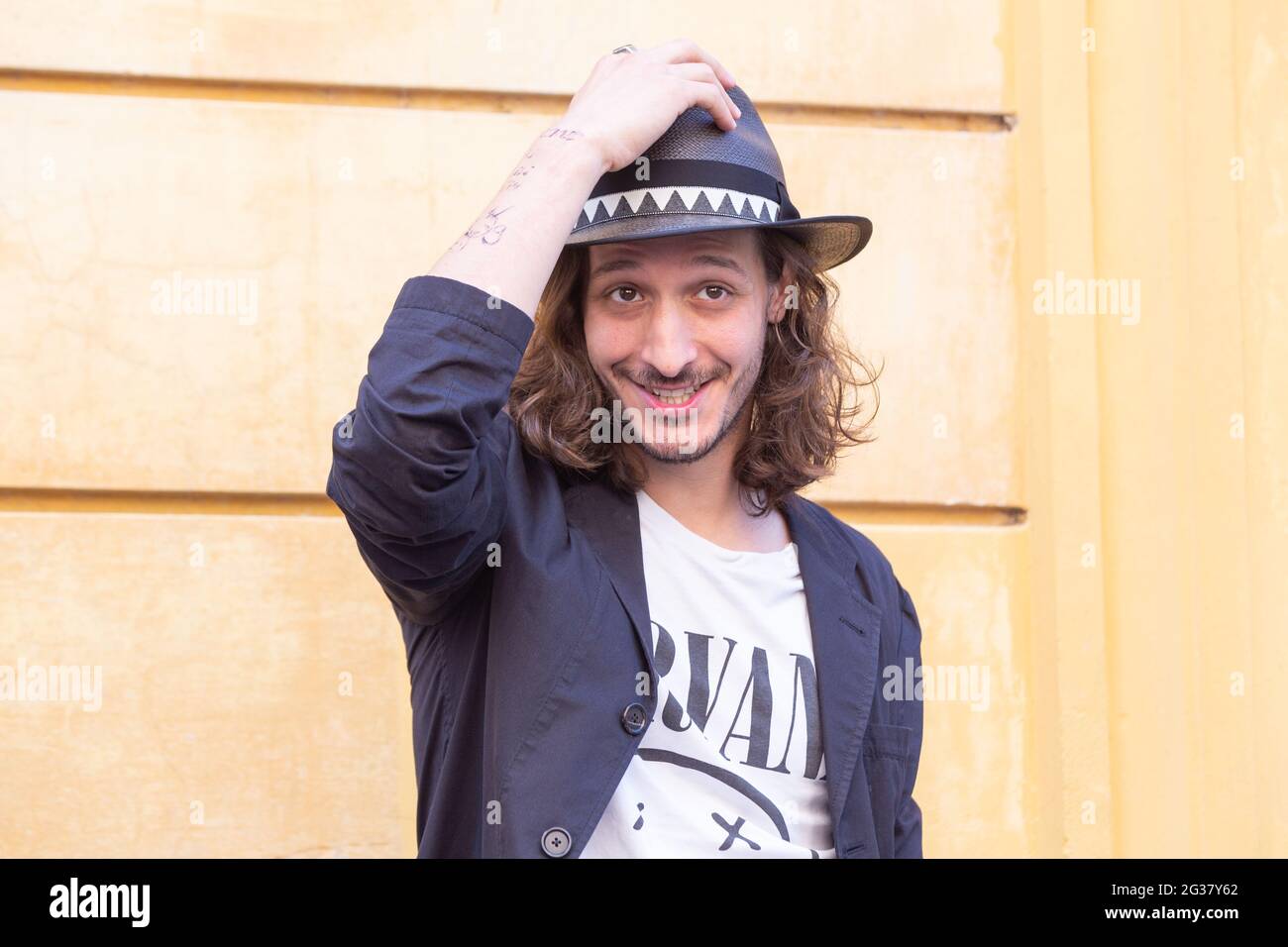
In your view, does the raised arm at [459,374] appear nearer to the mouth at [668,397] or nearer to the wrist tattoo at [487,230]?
the wrist tattoo at [487,230]

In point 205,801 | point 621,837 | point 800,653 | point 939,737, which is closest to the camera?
point 621,837

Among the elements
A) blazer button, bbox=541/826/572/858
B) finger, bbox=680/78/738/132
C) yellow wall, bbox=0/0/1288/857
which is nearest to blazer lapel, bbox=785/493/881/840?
blazer button, bbox=541/826/572/858

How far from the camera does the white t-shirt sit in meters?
1.93

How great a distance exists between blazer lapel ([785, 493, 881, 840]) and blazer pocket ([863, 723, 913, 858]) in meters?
0.10

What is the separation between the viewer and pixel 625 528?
2.15 metres

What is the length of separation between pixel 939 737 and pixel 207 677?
6.27ft

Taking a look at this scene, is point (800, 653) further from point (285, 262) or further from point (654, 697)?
point (285, 262)

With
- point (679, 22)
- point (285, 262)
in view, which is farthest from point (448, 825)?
point (679, 22)

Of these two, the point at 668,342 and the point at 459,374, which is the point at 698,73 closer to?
the point at 668,342

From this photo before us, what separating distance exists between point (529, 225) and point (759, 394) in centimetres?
81

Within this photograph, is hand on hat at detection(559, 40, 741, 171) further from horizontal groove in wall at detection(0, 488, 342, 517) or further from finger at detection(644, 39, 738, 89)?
horizontal groove in wall at detection(0, 488, 342, 517)

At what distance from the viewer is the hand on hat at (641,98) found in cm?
202

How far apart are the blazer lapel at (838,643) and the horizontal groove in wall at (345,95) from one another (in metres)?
1.48

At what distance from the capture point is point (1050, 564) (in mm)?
3402
